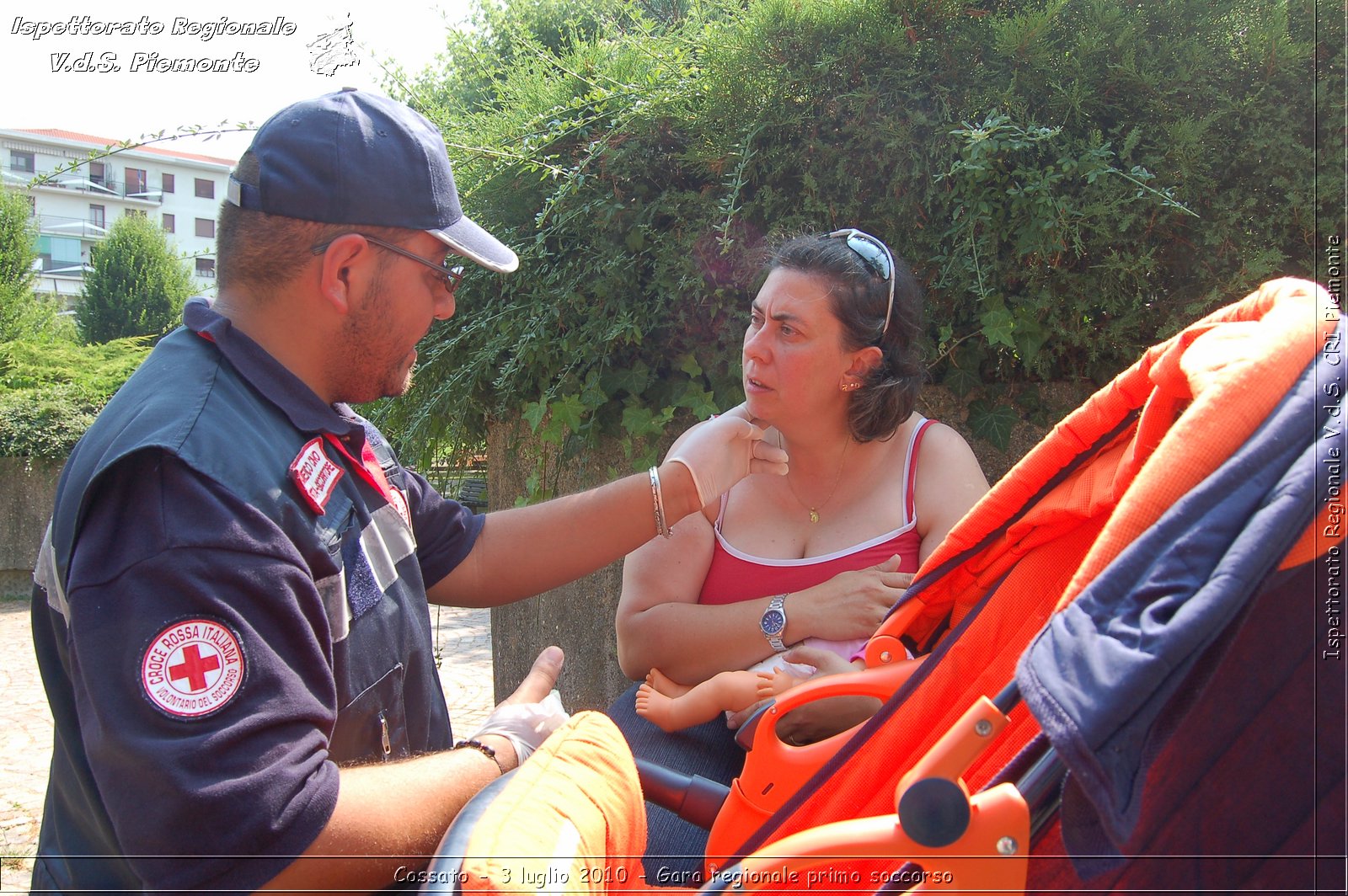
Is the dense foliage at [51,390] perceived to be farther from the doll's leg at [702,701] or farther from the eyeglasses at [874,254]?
the eyeglasses at [874,254]

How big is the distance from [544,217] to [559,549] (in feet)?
5.10

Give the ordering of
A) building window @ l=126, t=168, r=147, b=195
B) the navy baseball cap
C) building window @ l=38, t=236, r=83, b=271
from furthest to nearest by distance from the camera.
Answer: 1. building window @ l=126, t=168, r=147, b=195
2. building window @ l=38, t=236, r=83, b=271
3. the navy baseball cap

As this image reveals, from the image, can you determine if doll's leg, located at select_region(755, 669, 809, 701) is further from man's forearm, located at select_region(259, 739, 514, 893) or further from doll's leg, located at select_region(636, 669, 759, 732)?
man's forearm, located at select_region(259, 739, 514, 893)

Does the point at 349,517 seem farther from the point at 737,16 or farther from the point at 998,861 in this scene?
the point at 737,16

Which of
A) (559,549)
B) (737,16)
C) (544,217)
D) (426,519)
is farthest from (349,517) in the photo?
(737,16)

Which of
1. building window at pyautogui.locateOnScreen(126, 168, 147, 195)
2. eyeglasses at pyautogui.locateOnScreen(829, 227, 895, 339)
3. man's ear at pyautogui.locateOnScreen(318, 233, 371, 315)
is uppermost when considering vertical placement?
building window at pyautogui.locateOnScreen(126, 168, 147, 195)

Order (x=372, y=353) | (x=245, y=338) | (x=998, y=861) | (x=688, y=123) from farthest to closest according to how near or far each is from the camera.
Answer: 1. (x=688, y=123)
2. (x=372, y=353)
3. (x=245, y=338)
4. (x=998, y=861)

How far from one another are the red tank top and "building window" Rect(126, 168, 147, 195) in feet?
174

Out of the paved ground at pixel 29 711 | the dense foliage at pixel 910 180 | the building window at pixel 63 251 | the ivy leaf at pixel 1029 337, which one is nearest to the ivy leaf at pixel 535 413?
the dense foliage at pixel 910 180

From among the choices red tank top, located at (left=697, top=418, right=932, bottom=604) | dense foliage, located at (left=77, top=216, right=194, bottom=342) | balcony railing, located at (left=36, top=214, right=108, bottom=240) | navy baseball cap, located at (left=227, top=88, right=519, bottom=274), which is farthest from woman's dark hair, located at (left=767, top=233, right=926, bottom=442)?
balcony railing, located at (left=36, top=214, right=108, bottom=240)

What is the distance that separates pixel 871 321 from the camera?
2.79 m

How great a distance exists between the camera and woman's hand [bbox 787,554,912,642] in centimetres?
242

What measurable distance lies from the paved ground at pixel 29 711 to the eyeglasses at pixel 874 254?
2.21m

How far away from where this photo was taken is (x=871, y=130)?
9.47 feet
